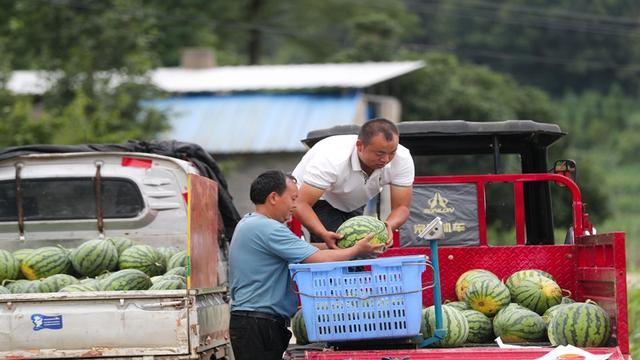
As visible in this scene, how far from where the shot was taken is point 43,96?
86.2ft

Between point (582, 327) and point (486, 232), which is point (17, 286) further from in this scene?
point (582, 327)

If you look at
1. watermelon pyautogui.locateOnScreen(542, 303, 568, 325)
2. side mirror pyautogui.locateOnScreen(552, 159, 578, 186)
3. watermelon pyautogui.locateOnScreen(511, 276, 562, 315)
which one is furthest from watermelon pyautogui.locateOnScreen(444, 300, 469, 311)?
side mirror pyautogui.locateOnScreen(552, 159, 578, 186)

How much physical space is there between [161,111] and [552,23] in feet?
86.7

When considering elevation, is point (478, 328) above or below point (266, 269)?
below

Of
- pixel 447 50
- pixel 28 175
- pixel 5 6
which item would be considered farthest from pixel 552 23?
pixel 28 175

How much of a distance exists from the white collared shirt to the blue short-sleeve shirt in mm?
661

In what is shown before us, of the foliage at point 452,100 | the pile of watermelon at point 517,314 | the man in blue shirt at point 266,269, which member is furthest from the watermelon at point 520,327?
the foliage at point 452,100

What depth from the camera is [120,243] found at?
30.2ft

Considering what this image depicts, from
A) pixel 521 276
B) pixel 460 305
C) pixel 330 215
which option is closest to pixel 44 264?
pixel 330 215

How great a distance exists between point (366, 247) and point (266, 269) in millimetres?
652

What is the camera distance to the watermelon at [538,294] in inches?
281

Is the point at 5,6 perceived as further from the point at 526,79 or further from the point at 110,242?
the point at 526,79

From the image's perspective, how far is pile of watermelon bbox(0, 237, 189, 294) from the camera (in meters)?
8.39

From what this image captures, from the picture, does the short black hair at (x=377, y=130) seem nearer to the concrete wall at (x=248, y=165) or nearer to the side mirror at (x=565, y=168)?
the side mirror at (x=565, y=168)
